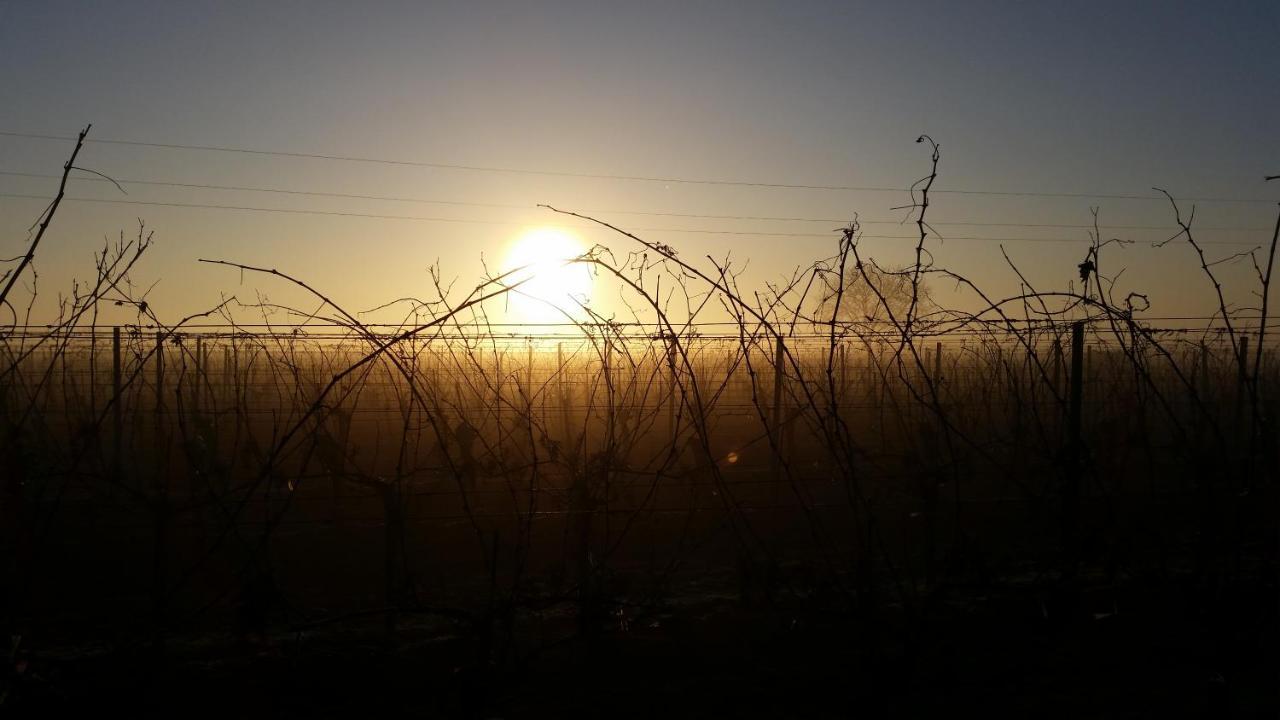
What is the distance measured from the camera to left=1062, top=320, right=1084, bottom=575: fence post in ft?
12.2

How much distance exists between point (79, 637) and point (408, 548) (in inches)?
77.0

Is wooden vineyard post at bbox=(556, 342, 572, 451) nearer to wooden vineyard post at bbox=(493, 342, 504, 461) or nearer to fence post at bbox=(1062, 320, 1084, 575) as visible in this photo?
wooden vineyard post at bbox=(493, 342, 504, 461)

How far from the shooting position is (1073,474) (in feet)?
13.3

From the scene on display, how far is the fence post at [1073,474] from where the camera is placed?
3715mm

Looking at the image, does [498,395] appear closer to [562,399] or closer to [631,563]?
[631,563]

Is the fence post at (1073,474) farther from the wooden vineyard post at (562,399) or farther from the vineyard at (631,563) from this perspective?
the wooden vineyard post at (562,399)

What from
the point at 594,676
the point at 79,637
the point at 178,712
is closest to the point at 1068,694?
the point at 594,676

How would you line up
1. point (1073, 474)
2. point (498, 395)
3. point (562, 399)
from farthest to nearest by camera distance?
point (562, 399)
point (498, 395)
point (1073, 474)

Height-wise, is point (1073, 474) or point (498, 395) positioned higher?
point (498, 395)

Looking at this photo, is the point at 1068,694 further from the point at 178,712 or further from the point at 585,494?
the point at 178,712

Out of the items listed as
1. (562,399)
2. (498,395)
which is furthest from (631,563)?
(562,399)

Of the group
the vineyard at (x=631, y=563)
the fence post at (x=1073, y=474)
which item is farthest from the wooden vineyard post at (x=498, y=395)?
the fence post at (x=1073, y=474)

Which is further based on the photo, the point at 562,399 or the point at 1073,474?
the point at 562,399

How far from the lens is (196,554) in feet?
17.6
